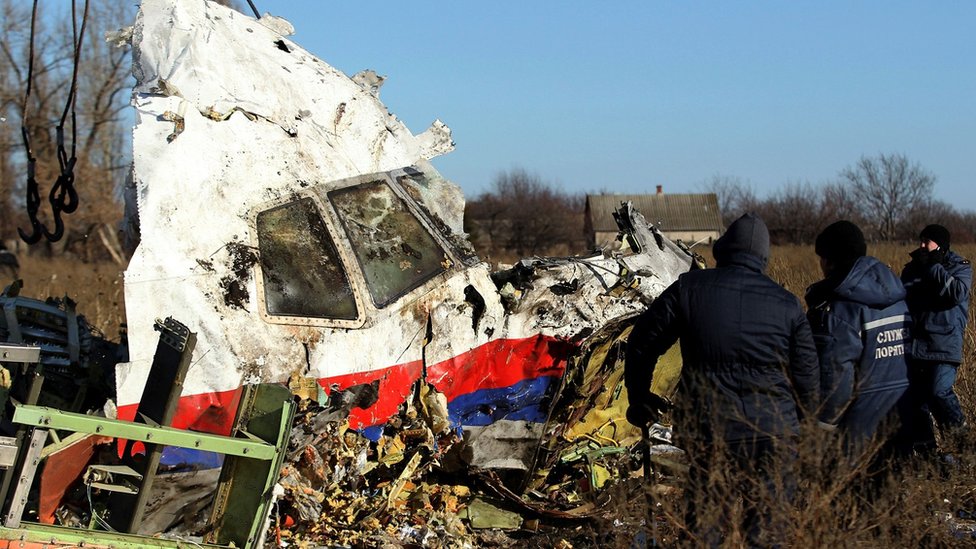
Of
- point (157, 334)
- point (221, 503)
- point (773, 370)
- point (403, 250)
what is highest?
point (403, 250)

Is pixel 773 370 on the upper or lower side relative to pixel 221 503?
upper

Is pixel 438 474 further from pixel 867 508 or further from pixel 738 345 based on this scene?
pixel 867 508

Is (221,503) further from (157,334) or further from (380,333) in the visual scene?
(380,333)

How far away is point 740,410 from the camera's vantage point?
12.2 feet

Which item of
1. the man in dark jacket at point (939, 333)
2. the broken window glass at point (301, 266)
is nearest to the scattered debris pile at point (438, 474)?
the broken window glass at point (301, 266)

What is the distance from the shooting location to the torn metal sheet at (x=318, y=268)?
4680 mm

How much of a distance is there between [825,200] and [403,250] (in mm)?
38883

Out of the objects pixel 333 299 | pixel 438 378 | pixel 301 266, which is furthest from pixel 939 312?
pixel 301 266

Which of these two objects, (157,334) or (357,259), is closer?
(157,334)

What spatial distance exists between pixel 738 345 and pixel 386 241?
7.43ft

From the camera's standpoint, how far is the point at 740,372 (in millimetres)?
3760

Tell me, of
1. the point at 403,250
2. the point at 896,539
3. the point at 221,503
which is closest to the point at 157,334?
the point at 221,503

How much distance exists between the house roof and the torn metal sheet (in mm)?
30936

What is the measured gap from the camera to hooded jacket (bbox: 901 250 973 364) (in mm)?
5895
